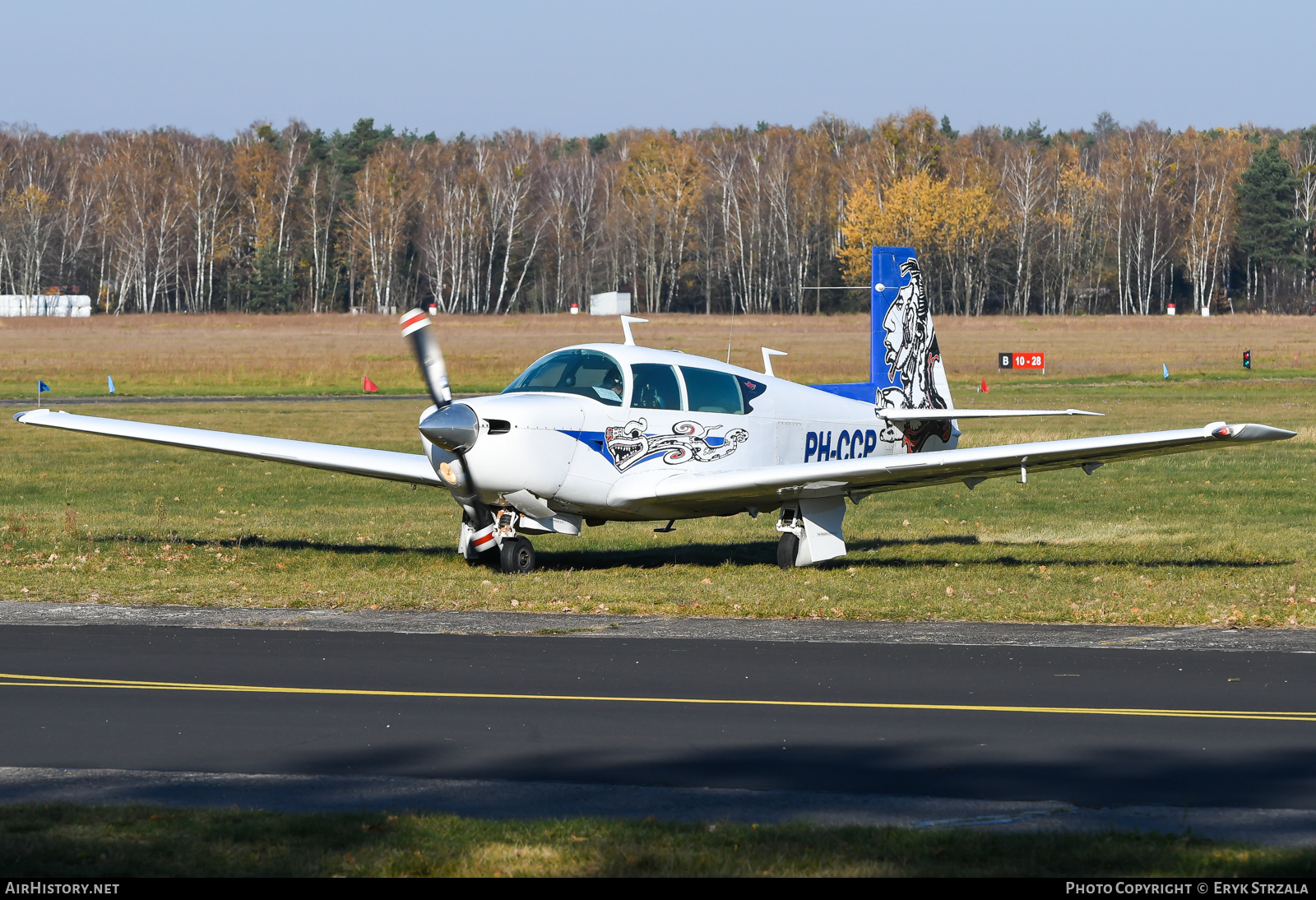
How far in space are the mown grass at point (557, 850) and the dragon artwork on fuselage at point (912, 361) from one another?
38.8 feet

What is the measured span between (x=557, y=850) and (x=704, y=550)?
11.8 metres

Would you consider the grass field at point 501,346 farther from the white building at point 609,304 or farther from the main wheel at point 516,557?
the main wheel at point 516,557

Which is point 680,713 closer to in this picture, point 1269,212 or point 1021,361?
point 1021,361

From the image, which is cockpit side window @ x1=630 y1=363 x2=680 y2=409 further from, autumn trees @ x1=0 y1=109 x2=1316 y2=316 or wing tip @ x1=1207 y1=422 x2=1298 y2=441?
autumn trees @ x1=0 y1=109 x2=1316 y2=316

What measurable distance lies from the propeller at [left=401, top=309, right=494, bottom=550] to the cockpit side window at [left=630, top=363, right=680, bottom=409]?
1.91m

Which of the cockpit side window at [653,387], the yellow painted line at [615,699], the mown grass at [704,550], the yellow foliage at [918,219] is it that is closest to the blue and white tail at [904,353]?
the mown grass at [704,550]

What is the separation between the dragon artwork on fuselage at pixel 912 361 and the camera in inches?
695

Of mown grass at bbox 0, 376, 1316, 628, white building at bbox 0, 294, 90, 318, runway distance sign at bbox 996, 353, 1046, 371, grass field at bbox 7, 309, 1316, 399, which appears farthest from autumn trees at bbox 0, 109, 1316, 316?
mown grass at bbox 0, 376, 1316, 628

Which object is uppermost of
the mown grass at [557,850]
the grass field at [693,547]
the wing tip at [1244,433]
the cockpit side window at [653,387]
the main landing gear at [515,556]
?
the cockpit side window at [653,387]

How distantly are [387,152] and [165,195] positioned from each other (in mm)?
18311

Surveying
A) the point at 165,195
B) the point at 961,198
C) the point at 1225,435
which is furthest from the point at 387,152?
the point at 1225,435

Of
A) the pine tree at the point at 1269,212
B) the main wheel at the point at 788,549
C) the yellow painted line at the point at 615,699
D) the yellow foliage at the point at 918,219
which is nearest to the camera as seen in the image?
the yellow painted line at the point at 615,699

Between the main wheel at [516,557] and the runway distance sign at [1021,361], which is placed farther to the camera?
the runway distance sign at [1021,361]

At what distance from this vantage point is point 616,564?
16.0 meters
